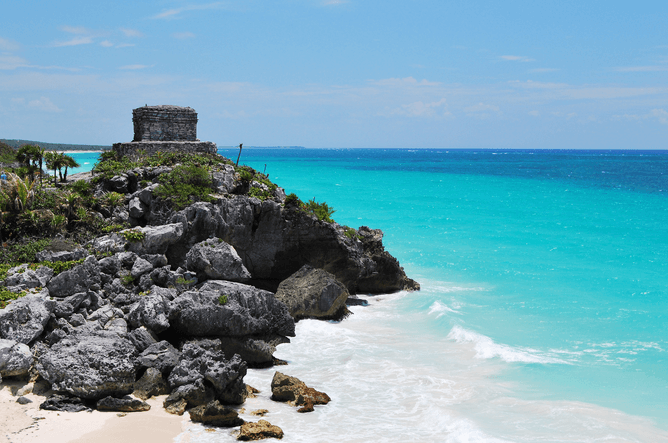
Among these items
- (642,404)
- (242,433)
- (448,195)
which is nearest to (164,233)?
(242,433)

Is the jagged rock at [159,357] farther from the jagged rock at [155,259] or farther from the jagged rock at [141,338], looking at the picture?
the jagged rock at [155,259]

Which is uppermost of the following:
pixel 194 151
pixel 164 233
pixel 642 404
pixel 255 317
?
pixel 194 151

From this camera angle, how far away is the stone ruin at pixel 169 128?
95.5 feet

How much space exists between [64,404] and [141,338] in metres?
2.64

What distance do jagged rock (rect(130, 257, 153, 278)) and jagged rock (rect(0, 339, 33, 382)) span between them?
4.70 meters

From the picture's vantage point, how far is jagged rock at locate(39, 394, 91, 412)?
1146 centimetres

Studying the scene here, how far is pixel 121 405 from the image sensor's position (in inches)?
466

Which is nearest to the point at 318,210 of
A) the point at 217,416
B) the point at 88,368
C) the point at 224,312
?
the point at 224,312

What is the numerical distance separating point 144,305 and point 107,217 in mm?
7155

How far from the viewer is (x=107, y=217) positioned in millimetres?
20312

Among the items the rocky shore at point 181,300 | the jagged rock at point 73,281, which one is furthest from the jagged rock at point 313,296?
the jagged rock at point 73,281

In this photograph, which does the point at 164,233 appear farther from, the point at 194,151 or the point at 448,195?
the point at 448,195

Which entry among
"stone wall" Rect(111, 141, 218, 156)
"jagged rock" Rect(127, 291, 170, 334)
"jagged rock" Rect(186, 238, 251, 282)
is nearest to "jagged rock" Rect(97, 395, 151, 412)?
"jagged rock" Rect(127, 291, 170, 334)

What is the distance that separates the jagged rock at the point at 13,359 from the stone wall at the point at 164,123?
1965cm
